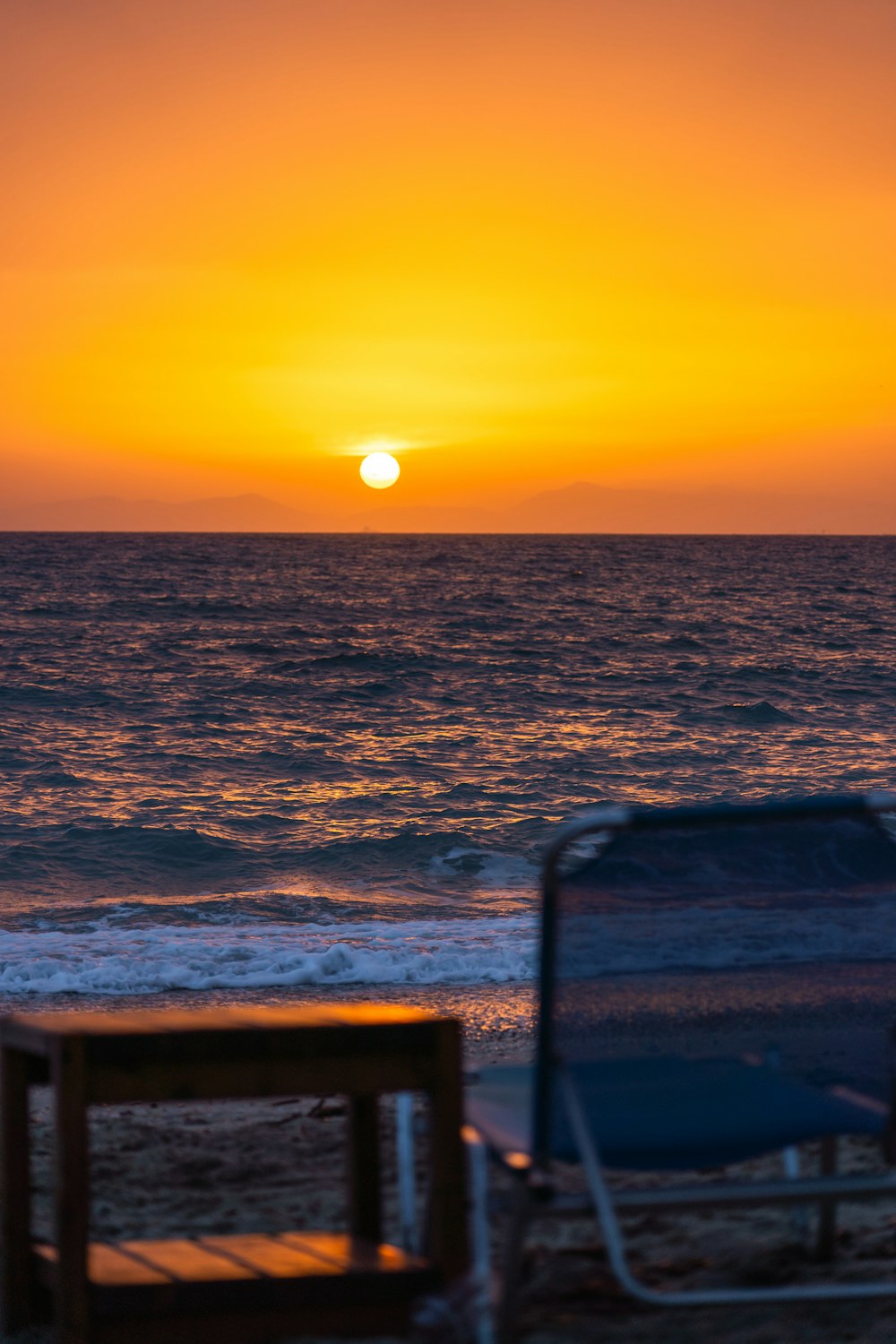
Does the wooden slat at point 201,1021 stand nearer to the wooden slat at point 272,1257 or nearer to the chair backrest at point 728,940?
the chair backrest at point 728,940

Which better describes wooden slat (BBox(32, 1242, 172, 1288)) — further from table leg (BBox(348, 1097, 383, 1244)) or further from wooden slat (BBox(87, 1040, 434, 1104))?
table leg (BBox(348, 1097, 383, 1244))

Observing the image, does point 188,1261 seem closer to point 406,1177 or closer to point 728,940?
point 406,1177

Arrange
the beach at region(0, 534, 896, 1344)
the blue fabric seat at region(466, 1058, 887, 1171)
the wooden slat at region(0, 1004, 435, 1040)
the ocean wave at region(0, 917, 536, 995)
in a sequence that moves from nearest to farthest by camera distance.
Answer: the blue fabric seat at region(466, 1058, 887, 1171) → the wooden slat at region(0, 1004, 435, 1040) → the beach at region(0, 534, 896, 1344) → the ocean wave at region(0, 917, 536, 995)

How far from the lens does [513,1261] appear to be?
2.12 meters

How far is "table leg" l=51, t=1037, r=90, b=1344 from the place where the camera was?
221 cm

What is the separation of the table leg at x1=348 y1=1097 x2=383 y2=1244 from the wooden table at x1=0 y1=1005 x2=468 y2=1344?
254 mm

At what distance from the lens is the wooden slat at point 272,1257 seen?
2377 millimetres

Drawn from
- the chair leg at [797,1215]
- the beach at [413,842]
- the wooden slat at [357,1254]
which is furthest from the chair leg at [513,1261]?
the chair leg at [797,1215]

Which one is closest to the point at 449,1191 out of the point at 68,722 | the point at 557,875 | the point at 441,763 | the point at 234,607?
the point at 557,875

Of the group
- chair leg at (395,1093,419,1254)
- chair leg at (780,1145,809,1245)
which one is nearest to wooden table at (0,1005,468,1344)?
chair leg at (395,1093,419,1254)

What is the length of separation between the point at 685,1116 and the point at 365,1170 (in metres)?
0.81

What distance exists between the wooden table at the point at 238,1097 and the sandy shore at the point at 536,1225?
43 cm

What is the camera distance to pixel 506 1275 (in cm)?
213

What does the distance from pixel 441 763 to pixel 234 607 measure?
26108mm
